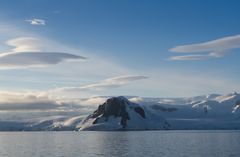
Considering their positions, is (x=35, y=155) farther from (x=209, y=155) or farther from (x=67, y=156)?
(x=209, y=155)

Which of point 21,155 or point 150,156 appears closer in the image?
point 150,156

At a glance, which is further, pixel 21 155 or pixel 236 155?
pixel 21 155

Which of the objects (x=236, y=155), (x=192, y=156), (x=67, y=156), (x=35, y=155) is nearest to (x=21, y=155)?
(x=35, y=155)

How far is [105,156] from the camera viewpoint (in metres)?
106

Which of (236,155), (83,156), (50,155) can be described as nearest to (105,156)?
(83,156)

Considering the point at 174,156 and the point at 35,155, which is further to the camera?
the point at 35,155

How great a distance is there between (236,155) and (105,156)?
98.6 ft

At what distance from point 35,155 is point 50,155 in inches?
169

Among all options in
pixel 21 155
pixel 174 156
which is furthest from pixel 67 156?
pixel 174 156

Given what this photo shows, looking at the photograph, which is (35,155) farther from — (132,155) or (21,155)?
(132,155)

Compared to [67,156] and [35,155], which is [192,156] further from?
[35,155]

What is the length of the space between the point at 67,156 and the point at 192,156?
1126 inches

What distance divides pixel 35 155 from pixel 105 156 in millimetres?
16981

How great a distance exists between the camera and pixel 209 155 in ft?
338
